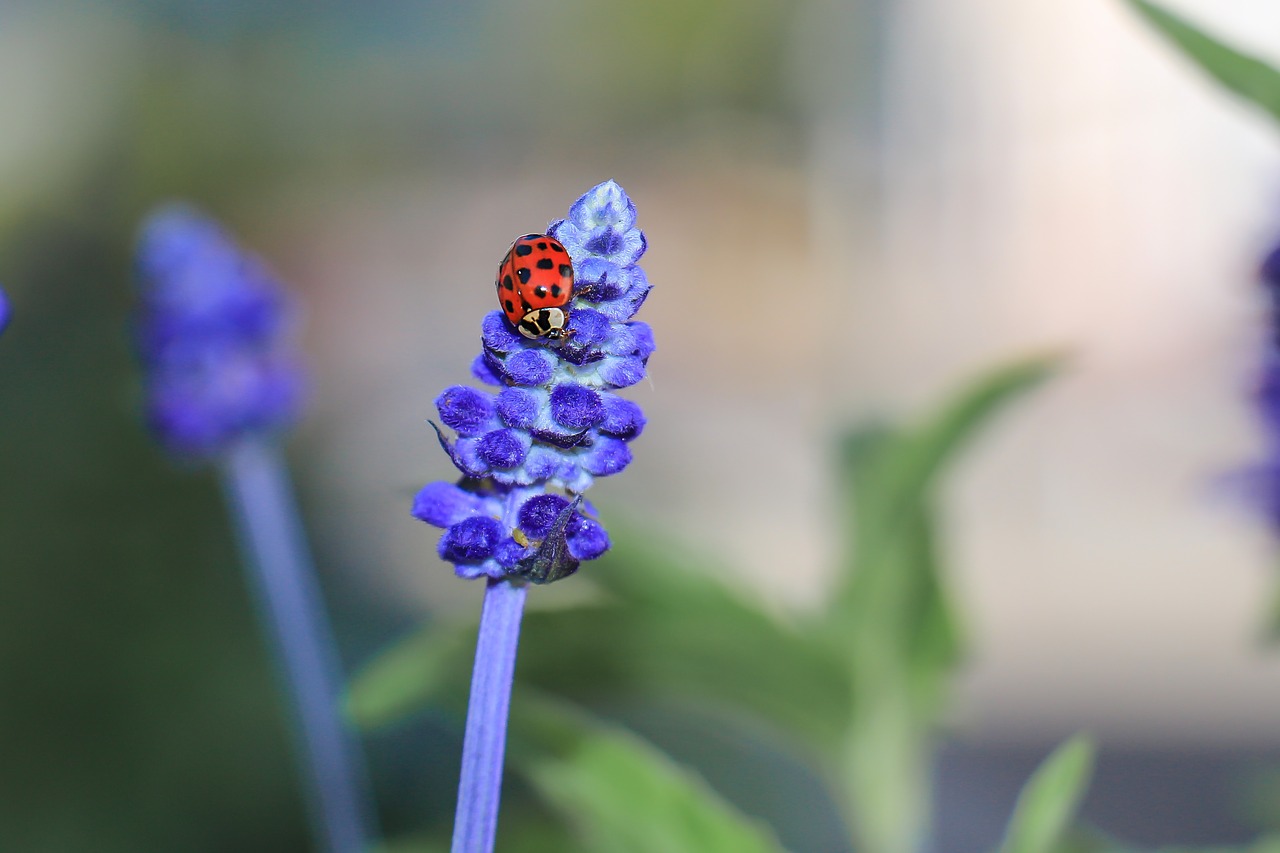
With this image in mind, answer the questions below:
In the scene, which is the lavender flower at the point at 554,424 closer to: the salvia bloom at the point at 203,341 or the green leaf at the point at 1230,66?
the green leaf at the point at 1230,66

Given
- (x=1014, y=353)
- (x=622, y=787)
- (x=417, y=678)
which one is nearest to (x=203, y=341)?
(x=417, y=678)

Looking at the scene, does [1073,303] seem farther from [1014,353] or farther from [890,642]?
[890,642]

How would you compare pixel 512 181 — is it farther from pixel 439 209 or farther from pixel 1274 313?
pixel 1274 313

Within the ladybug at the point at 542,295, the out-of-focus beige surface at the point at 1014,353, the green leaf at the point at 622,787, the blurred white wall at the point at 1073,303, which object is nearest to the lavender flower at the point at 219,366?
the green leaf at the point at 622,787

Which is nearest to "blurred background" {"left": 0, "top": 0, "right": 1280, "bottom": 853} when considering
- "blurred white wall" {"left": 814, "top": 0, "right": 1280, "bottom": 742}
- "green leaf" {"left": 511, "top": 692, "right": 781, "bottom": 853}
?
"blurred white wall" {"left": 814, "top": 0, "right": 1280, "bottom": 742}

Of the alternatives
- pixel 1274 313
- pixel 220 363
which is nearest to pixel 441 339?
pixel 220 363

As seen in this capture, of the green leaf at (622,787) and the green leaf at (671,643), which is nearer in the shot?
the green leaf at (622,787)
